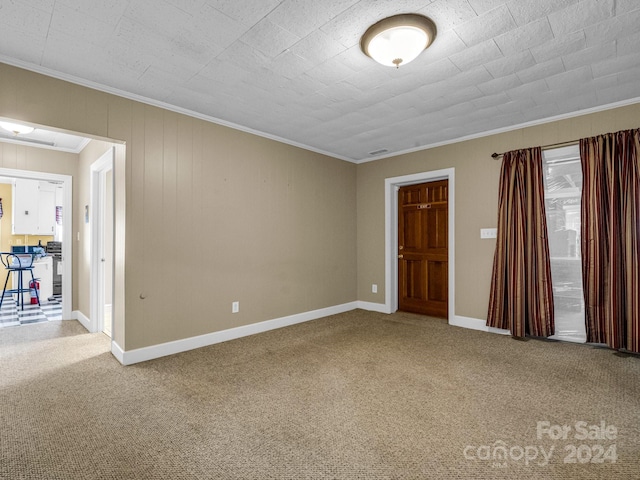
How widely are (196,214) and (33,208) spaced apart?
5673 mm

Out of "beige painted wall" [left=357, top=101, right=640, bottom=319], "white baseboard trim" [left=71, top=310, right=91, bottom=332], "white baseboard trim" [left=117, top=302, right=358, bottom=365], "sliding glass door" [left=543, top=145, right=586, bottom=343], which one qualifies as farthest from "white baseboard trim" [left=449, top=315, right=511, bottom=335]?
"white baseboard trim" [left=71, top=310, right=91, bottom=332]

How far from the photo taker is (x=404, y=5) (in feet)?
6.38

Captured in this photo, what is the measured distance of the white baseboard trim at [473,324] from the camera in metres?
4.07

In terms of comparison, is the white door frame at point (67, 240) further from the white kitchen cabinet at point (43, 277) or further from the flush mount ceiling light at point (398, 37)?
the flush mount ceiling light at point (398, 37)

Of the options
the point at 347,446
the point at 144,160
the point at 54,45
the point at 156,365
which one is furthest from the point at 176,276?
the point at 347,446

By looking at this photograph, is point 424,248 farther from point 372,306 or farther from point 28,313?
point 28,313

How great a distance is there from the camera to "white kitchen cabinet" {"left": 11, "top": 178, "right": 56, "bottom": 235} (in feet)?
21.6

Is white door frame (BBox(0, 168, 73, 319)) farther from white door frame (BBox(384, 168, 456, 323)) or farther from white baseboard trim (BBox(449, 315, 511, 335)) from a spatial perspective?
white baseboard trim (BBox(449, 315, 511, 335))

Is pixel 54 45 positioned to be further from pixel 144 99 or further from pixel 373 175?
pixel 373 175

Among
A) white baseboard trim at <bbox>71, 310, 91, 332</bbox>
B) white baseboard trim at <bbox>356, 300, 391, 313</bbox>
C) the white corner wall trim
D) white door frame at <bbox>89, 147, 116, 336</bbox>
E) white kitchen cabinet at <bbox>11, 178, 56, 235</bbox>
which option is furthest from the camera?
white kitchen cabinet at <bbox>11, 178, 56, 235</bbox>

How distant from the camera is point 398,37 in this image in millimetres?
2125

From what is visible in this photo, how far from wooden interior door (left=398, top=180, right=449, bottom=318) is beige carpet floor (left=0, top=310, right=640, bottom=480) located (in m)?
1.43

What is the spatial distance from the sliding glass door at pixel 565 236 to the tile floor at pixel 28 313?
7028 mm

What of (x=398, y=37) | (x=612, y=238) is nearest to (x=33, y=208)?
(x=398, y=37)
